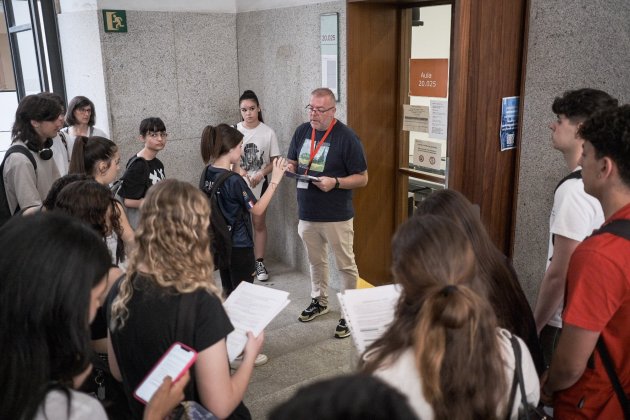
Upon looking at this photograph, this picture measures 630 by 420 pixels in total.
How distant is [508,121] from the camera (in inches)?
130

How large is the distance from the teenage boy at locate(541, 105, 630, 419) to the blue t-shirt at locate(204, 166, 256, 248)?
6.86 ft

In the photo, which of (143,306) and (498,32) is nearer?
(143,306)

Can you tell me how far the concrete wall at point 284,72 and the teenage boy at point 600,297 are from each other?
9.13ft

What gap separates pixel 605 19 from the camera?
2.95 m

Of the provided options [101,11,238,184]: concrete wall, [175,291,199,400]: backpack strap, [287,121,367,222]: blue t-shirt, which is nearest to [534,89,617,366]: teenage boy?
[175,291,199,400]: backpack strap

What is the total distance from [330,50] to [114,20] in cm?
206

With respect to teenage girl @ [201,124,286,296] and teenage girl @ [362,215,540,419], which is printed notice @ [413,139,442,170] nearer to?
teenage girl @ [201,124,286,296]

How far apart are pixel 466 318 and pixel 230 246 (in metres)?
2.33

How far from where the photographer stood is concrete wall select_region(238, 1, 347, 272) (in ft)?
15.0

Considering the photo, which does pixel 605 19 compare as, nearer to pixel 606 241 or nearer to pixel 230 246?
pixel 606 241

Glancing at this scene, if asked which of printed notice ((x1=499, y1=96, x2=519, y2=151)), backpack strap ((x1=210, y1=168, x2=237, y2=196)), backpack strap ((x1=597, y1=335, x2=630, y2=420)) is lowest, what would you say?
backpack strap ((x1=597, y1=335, x2=630, y2=420))

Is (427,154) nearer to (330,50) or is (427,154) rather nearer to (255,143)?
(330,50)

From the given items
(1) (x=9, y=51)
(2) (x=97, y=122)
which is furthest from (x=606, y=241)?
(1) (x=9, y=51)

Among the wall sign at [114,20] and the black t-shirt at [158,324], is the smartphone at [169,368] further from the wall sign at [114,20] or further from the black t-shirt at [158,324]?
the wall sign at [114,20]
